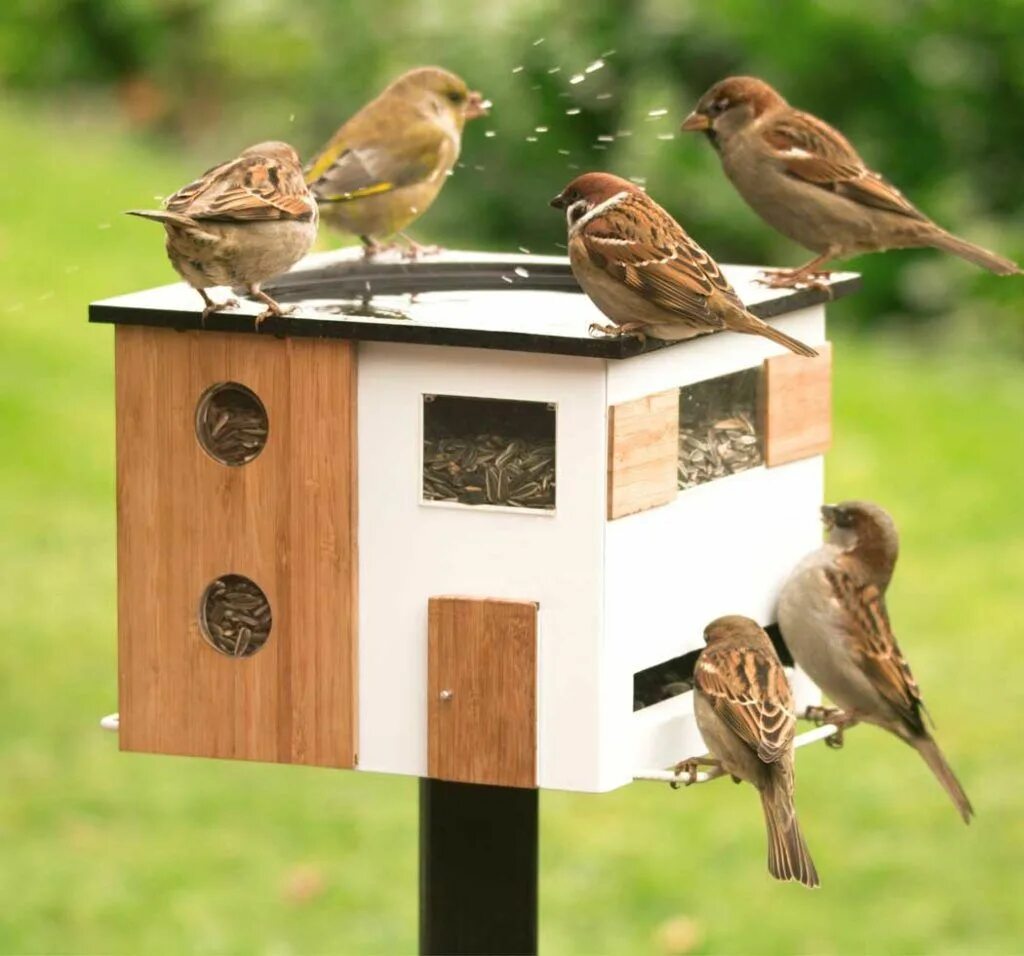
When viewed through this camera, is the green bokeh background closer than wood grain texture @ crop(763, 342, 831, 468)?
No

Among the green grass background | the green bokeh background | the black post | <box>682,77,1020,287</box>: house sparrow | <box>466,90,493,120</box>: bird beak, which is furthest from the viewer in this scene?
the green bokeh background

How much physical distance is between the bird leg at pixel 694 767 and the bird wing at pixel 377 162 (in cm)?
157

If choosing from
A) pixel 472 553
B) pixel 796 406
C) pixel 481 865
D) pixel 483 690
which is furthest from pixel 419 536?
pixel 796 406

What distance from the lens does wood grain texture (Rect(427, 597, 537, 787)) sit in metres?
4.15

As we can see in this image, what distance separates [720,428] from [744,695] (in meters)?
0.57

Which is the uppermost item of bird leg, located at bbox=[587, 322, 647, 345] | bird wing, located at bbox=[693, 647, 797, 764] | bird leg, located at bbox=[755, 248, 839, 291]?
bird leg, located at bbox=[755, 248, 839, 291]

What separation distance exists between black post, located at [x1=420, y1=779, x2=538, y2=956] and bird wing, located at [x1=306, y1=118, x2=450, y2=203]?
4.66ft

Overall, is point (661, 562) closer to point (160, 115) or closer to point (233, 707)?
point (233, 707)

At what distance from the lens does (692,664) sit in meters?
4.64

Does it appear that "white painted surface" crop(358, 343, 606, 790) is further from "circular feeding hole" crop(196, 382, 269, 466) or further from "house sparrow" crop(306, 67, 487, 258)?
"house sparrow" crop(306, 67, 487, 258)

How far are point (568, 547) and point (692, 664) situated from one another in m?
0.63

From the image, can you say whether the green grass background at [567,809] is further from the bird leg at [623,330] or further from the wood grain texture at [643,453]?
the bird leg at [623,330]

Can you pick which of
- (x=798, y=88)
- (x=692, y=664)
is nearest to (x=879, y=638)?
(x=692, y=664)

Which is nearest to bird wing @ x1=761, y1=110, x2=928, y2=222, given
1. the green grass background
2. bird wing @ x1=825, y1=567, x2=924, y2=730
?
bird wing @ x1=825, y1=567, x2=924, y2=730
